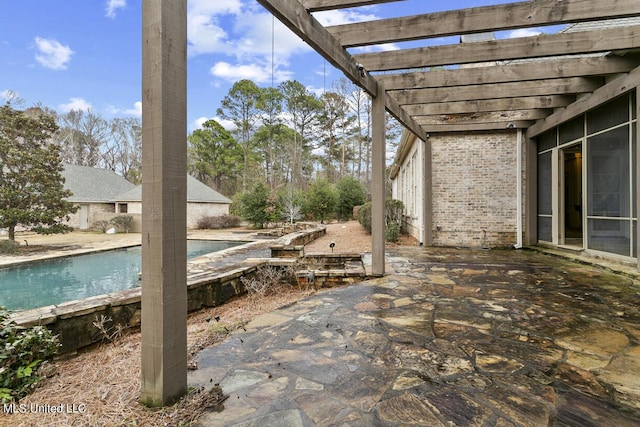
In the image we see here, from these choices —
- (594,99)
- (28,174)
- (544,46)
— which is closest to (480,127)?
(594,99)

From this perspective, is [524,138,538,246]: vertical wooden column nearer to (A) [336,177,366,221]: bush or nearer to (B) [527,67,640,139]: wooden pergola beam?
(B) [527,67,640,139]: wooden pergola beam

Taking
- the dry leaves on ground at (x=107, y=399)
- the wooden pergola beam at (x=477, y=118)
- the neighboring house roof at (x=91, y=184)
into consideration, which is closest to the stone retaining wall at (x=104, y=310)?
the dry leaves on ground at (x=107, y=399)

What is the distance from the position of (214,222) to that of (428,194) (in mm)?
16789

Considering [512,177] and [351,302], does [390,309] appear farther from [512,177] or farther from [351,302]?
[512,177]

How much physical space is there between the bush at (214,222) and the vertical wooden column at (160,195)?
2130cm

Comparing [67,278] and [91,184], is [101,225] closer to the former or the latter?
[91,184]

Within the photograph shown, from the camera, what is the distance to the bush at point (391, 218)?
393 inches

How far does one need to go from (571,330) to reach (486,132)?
6.94m

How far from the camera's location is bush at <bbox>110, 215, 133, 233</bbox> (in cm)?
1998

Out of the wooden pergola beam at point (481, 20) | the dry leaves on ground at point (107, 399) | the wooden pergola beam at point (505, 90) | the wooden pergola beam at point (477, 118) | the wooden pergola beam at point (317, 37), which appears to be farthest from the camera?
the wooden pergola beam at point (477, 118)

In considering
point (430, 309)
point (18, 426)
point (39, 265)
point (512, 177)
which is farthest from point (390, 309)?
point (39, 265)

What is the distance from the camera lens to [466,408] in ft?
5.84

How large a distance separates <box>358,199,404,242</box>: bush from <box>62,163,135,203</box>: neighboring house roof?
19.9 m

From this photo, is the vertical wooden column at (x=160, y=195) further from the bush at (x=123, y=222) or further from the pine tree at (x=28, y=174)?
the bush at (x=123, y=222)
